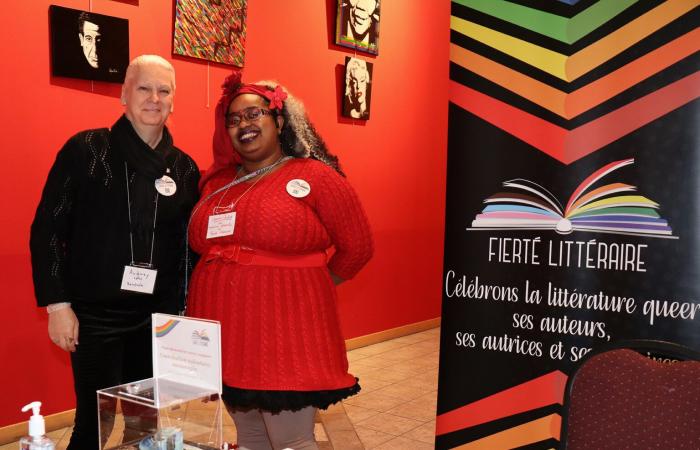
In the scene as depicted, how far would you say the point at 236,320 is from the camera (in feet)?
7.09

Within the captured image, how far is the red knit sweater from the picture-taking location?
2150 millimetres

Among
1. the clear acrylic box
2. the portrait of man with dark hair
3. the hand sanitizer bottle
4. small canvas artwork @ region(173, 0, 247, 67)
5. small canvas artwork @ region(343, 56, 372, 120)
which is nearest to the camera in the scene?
the hand sanitizer bottle

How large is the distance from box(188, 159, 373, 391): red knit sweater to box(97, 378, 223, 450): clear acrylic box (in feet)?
2.53

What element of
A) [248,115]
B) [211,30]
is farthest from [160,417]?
[211,30]

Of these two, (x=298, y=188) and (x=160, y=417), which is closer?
(x=160, y=417)

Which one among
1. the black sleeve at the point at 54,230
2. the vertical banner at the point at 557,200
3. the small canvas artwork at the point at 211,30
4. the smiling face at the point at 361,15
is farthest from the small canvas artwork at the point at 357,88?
the black sleeve at the point at 54,230

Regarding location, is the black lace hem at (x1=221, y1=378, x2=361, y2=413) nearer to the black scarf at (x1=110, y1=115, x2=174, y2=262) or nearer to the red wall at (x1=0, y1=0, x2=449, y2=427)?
the black scarf at (x1=110, y1=115, x2=174, y2=262)

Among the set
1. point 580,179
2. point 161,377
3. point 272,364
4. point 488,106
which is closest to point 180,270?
point 272,364

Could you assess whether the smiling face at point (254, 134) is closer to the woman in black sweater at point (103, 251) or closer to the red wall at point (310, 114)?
the woman in black sweater at point (103, 251)

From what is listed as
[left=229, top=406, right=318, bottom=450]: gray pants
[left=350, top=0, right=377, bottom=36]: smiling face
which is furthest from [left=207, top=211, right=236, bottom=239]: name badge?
[left=350, top=0, right=377, bottom=36]: smiling face

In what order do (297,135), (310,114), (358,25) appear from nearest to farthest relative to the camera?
1. (297,135)
2. (310,114)
3. (358,25)

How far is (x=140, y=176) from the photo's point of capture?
2271mm

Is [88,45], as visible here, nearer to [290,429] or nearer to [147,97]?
[147,97]

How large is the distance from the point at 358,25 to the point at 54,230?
3830 millimetres
